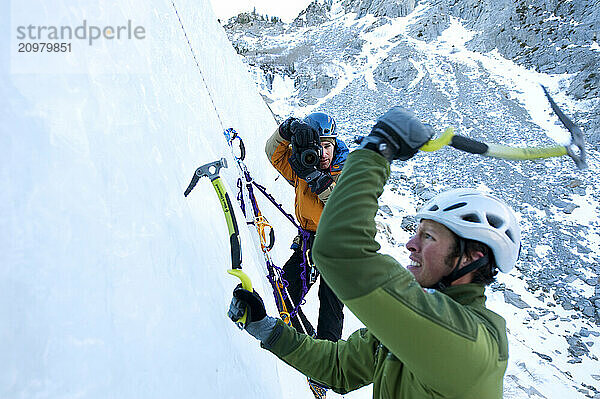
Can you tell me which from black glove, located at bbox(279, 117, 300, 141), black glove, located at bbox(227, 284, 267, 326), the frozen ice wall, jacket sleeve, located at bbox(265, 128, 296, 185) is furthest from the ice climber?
jacket sleeve, located at bbox(265, 128, 296, 185)

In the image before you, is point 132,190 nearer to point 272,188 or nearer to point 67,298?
point 67,298

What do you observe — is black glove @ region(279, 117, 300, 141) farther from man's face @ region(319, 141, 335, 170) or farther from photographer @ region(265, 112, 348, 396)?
man's face @ region(319, 141, 335, 170)

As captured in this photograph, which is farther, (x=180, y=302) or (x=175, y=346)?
(x=180, y=302)

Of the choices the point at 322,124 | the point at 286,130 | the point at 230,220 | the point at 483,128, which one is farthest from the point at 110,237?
the point at 483,128

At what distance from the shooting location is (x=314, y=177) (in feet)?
9.39

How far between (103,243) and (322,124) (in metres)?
2.34

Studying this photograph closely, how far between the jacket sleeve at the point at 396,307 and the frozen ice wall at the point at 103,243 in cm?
82

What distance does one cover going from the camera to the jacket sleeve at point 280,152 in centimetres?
345

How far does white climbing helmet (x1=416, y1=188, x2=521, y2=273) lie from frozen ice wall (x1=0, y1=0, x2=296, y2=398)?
1279 mm

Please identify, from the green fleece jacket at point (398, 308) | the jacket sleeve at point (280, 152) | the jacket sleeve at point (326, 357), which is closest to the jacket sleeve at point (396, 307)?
the green fleece jacket at point (398, 308)

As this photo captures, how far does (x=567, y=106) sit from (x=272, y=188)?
2840cm

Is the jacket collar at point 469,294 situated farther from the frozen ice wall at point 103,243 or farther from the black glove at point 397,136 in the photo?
the frozen ice wall at point 103,243

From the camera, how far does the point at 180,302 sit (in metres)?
1.67

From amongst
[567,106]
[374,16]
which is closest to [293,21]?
[374,16]
